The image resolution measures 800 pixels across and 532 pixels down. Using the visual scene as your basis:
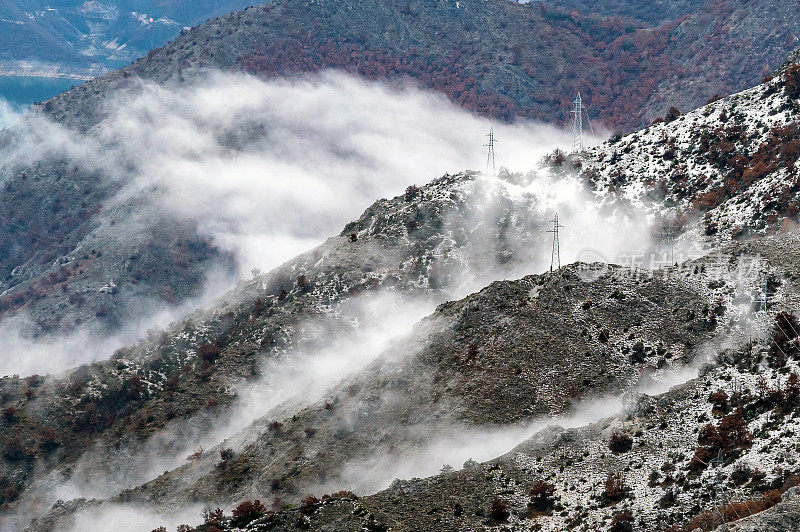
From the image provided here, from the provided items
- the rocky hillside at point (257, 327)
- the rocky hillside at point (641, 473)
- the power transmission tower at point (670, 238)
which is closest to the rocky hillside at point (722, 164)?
the power transmission tower at point (670, 238)

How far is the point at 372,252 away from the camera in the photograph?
351 ft

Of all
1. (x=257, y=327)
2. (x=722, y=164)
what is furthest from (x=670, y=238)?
(x=257, y=327)

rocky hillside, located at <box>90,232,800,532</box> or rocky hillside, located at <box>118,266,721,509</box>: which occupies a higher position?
rocky hillside, located at <box>118,266,721,509</box>

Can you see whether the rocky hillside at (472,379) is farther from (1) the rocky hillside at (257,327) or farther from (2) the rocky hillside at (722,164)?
(1) the rocky hillside at (257,327)

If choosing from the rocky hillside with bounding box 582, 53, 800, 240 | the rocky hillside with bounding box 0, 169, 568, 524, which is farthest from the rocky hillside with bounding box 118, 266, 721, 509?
the rocky hillside with bounding box 0, 169, 568, 524

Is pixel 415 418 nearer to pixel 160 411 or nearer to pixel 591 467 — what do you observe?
pixel 591 467

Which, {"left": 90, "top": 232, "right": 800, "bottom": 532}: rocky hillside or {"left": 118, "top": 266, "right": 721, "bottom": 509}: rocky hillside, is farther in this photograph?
{"left": 118, "top": 266, "right": 721, "bottom": 509}: rocky hillside

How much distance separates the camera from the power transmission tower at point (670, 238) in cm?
Answer: 8812

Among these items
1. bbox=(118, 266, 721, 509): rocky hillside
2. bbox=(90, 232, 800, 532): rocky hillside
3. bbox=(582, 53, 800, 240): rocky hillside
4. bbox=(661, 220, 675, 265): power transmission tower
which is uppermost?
bbox=(582, 53, 800, 240): rocky hillside

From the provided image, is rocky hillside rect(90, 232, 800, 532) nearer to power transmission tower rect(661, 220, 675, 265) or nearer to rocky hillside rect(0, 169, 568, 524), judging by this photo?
power transmission tower rect(661, 220, 675, 265)

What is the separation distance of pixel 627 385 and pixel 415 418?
1734cm

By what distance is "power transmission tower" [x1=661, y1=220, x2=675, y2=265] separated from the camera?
289ft

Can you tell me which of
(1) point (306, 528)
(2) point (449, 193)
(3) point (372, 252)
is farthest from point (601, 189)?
(1) point (306, 528)

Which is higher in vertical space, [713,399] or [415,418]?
[415,418]
